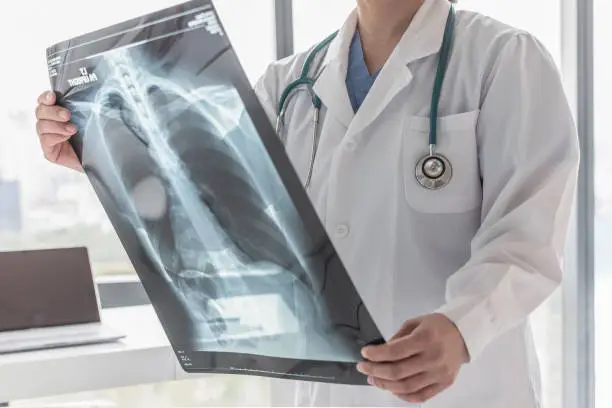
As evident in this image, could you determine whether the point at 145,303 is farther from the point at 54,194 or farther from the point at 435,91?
the point at 435,91

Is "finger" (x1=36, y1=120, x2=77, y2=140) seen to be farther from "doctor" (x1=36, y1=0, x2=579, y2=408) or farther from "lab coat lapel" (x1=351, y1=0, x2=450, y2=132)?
"lab coat lapel" (x1=351, y1=0, x2=450, y2=132)

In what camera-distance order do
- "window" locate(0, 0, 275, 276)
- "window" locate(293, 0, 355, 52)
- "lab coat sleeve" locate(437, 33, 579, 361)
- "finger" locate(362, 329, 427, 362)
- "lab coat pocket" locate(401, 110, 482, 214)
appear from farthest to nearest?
"window" locate(293, 0, 355, 52)
"window" locate(0, 0, 275, 276)
"lab coat pocket" locate(401, 110, 482, 214)
"lab coat sleeve" locate(437, 33, 579, 361)
"finger" locate(362, 329, 427, 362)

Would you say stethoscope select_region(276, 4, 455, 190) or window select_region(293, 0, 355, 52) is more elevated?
window select_region(293, 0, 355, 52)

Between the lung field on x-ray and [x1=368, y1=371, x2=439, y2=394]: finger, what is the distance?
0.16 ft

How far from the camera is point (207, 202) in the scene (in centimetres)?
92

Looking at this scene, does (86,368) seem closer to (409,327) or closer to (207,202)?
(207,202)

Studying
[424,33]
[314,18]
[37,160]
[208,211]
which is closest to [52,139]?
[208,211]

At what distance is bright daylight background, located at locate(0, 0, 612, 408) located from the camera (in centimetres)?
195

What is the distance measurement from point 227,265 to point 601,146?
169 cm

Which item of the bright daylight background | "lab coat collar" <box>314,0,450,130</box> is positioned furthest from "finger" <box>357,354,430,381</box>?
the bright daylight background

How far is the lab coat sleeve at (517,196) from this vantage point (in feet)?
3.04

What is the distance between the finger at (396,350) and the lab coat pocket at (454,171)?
0.33m

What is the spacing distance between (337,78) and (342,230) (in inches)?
9.3

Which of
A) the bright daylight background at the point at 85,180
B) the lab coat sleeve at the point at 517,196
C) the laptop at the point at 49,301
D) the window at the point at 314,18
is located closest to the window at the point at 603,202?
the bright daylight background at the point at 85,180
